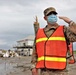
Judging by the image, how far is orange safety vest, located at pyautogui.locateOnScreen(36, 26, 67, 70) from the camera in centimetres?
514

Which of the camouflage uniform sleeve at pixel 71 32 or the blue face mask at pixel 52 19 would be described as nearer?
the camouflage uniform sleeve at pixel 71 32

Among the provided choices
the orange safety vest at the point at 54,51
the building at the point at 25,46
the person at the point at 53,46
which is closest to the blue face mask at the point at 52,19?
the person at the point at 53,46

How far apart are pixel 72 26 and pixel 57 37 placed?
1.43ft

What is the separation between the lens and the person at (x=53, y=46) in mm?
5121

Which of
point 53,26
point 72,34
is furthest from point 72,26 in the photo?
point 53,26

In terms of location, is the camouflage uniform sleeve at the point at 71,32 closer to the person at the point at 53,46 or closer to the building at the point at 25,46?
the person at the point at 53,46

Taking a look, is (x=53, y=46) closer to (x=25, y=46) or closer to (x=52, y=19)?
(x=52, y=19)

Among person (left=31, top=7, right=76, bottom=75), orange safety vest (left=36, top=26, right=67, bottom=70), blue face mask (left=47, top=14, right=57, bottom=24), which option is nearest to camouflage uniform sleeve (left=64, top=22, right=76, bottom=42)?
person (left=31, top=7, right=76, bottom=75)

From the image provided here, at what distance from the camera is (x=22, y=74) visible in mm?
21953

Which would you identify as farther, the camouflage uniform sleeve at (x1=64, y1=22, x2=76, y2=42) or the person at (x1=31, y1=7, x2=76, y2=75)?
the person at (x1=31, y1=7, x2=76, y2=75)

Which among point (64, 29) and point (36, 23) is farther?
point (36, 23)

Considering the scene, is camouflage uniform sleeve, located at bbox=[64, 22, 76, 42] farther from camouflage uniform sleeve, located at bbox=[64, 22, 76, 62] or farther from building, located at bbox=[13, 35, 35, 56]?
building, located at bbox=[13, 35, 35, 56]

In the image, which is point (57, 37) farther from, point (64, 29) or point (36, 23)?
point (36, 23)

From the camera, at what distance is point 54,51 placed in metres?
5.15
